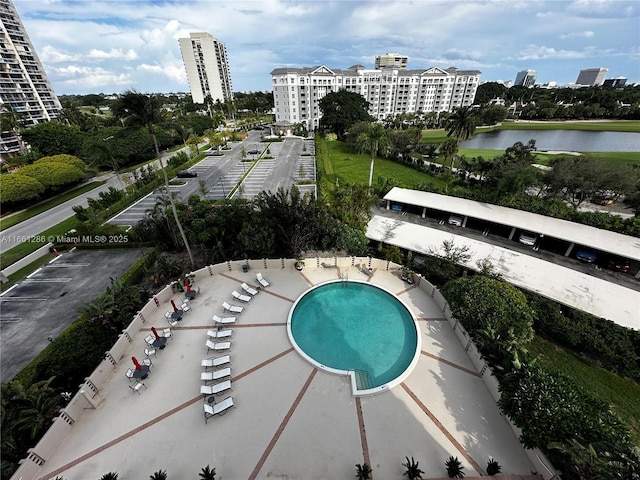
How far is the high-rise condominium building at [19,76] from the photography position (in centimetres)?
6109

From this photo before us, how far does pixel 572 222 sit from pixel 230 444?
107ft

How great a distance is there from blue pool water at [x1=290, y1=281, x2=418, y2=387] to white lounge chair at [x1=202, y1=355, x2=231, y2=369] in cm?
404

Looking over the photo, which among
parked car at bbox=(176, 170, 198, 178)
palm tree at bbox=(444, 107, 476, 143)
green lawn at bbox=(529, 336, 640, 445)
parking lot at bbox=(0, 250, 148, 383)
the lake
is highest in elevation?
palm tree at bbox=(444, 107, 476, 143)

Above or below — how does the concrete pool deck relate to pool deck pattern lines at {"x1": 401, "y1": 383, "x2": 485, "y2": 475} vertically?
above

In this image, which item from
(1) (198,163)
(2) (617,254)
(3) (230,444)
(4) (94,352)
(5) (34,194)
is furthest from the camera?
(1) (198,163)

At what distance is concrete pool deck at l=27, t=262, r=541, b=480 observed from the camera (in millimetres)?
10250

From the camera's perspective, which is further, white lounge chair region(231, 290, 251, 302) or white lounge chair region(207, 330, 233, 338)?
white lounge chair region(231, 290, 251, 302)

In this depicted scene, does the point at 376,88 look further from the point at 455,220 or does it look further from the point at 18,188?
the point at 18,188

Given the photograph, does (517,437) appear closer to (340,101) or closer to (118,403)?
(118,403)

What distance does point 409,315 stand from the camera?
1706 cm

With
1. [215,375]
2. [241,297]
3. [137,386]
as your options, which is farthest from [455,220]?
[137,386]

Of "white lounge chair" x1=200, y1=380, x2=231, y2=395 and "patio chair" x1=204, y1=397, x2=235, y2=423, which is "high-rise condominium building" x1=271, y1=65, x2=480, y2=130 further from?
"patio chair" x1=204, y1=397, x2=235, y2=423

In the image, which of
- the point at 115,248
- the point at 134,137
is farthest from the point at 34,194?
the point at 134,137

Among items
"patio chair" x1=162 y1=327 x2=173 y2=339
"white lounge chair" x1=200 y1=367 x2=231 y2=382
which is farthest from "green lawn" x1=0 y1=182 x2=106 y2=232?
"white lounge chair" x1=200 y1=367 x2=231 y2=382
